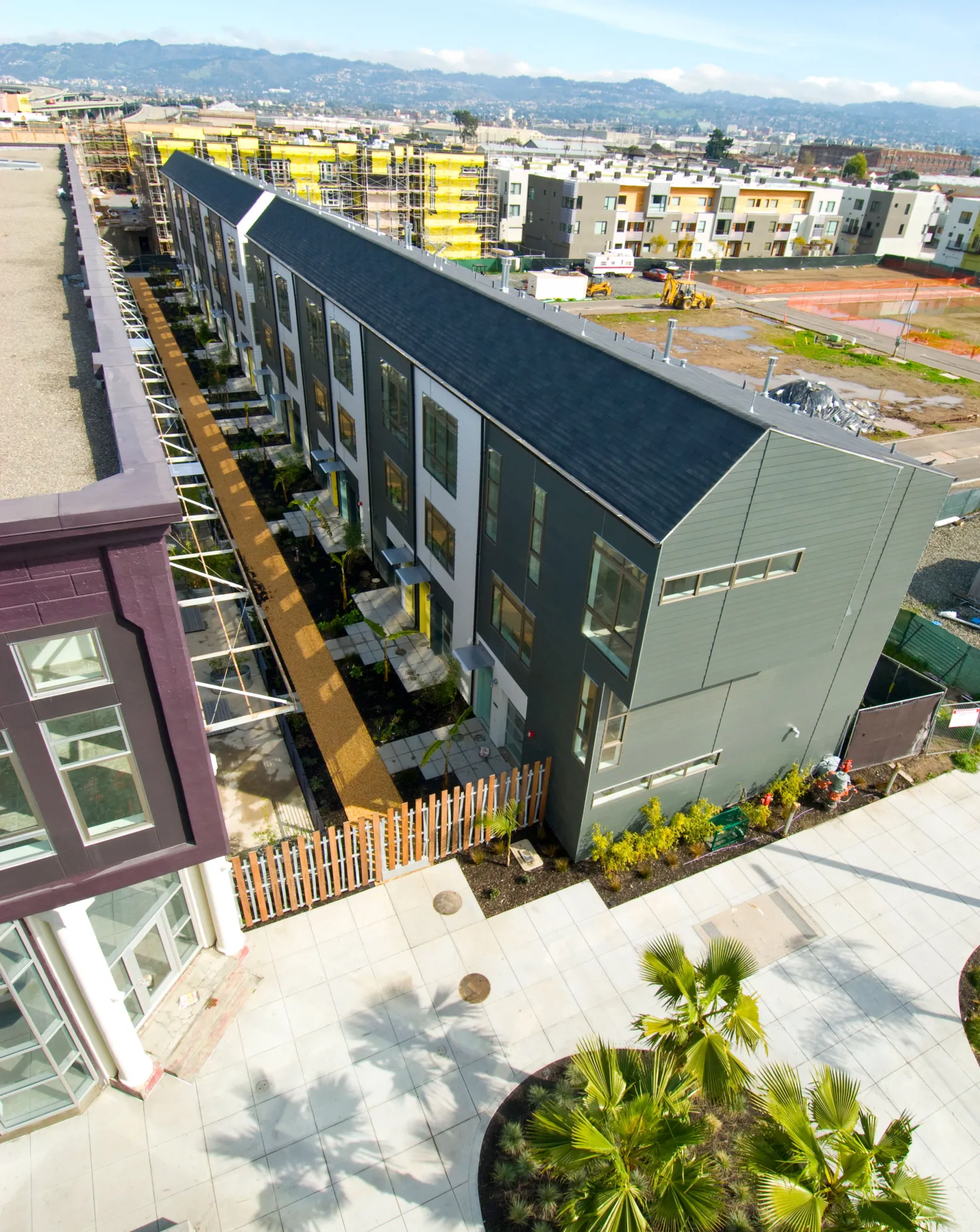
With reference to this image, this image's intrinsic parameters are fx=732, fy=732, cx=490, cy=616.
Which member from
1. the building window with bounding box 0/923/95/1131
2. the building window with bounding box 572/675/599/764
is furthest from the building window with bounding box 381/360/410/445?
the building window with bounding box 0/923/95/1131

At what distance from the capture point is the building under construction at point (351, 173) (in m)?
70.2

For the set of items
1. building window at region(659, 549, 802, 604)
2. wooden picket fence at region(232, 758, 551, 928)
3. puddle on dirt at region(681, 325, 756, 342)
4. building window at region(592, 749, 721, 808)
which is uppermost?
building window at region(659, 549, 802, 604)

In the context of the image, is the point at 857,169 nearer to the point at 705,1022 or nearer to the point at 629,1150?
the point at 705,1022

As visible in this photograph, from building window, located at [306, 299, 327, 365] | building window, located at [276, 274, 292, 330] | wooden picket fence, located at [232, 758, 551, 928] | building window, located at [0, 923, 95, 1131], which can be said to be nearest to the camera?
building window, located at [0, 923, 95, 1131]

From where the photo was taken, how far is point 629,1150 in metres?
8.41

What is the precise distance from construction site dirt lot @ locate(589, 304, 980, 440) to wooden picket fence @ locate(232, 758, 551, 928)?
37.8 metres

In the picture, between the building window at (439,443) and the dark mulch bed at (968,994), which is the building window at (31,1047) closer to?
the building window at (439,443)

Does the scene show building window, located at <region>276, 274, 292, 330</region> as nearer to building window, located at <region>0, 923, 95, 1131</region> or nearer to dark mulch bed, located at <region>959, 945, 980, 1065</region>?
building window, located at <region>0, 923, 95, 1131</region>

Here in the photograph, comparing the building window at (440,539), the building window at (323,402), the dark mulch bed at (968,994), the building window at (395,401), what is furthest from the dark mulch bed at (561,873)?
the building window at (323,402)

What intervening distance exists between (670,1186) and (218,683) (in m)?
16.4

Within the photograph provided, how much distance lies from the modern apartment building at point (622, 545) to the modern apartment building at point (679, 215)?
67.5m

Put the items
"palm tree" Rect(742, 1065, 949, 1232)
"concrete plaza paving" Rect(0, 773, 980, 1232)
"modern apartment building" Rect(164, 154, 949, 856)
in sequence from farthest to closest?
"modern apartment building" Rect(164, 154, 949, 856), "concrete plaza paving" Rect(0, 773, 980, 1232), "palm tree" Rect(742, 1065, 949, 1232)

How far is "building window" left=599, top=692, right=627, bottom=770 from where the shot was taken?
45.5ft

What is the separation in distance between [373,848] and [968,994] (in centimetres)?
1171
